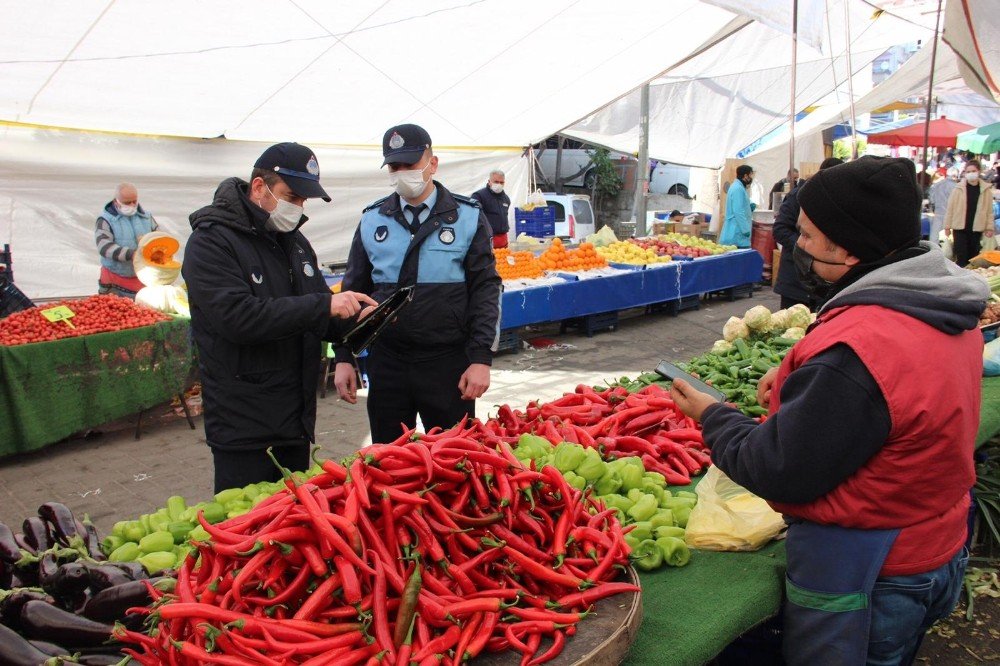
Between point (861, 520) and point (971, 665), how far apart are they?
7.97ft

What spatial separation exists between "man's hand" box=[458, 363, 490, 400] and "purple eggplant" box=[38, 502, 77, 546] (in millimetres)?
1952

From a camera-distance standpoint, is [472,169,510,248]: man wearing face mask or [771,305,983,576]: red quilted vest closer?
[771,305,983,576]: red quilted vest

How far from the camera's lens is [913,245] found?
2.07 m

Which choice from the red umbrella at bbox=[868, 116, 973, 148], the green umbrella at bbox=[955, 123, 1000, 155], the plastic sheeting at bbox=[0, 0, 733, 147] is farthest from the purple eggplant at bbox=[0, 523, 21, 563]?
the red umbrella at bbox=[868, 116, 973, 148]

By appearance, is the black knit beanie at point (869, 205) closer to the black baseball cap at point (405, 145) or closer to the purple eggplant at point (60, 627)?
the purple eggplant at point (60, 627)

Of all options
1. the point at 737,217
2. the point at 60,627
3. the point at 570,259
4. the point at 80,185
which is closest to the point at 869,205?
the point at 60,627

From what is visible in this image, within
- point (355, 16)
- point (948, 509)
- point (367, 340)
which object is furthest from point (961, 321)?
point (355, 16)

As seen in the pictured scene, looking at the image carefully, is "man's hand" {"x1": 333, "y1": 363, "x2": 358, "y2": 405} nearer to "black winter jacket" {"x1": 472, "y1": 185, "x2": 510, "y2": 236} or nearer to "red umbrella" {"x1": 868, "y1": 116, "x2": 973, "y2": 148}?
"black winter jacket" {"x1": 472, "y1": 185, "x2": 510, "y2": 236}

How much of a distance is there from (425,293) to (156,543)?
1903 millimetres

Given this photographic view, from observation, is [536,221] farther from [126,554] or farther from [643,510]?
[126,554]

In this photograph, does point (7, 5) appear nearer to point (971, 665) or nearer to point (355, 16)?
point (355, 16)

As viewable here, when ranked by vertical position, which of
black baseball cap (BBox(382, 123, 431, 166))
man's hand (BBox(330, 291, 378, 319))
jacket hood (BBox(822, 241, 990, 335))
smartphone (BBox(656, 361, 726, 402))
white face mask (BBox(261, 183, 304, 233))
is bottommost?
smartphone (BBox(656, 361, 726, 402))

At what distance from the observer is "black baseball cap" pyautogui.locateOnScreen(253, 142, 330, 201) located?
10.8 ft

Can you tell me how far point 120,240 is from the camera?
9203mm
